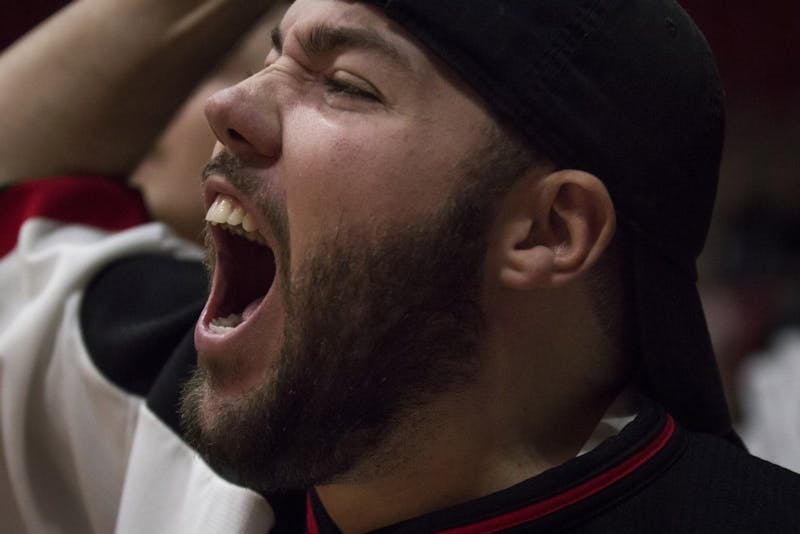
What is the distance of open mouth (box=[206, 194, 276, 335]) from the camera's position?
40.4 inches

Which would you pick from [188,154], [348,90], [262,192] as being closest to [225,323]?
[262,192]

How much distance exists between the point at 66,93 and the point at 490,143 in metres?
0.66

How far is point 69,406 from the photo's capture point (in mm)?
1312

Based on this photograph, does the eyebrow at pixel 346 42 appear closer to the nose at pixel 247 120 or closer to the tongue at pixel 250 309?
the nose at pixel 247 120

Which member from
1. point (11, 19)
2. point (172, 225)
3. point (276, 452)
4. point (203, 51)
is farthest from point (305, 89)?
point (11, 19)

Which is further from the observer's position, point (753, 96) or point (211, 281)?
point (753, 96)

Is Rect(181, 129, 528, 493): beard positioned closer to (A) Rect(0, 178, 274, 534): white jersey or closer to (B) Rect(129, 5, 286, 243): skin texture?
(A) Rect(0, 178, 274, 534): white jersey

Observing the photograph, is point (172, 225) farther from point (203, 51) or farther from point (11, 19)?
point (11, 19)

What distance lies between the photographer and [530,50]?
37.5 inches

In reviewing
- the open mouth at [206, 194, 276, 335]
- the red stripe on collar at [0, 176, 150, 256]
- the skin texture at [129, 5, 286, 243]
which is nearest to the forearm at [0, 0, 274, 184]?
the red stripe on collar at [0, 176, 150, 256]

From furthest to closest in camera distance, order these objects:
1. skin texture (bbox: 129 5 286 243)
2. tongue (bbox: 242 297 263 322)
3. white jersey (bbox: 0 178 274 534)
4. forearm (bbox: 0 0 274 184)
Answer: skin texture (bbox: 129 5 286 243), forearm (bbox: 0 0 274 184), white jersey (bbox: 0 178 274 534), tongue (bbox: 242 297 263 322)

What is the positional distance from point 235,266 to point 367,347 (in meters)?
0.21

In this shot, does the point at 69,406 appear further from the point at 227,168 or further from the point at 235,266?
the point at 227,168

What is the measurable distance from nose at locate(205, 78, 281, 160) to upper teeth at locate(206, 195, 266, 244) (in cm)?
5
